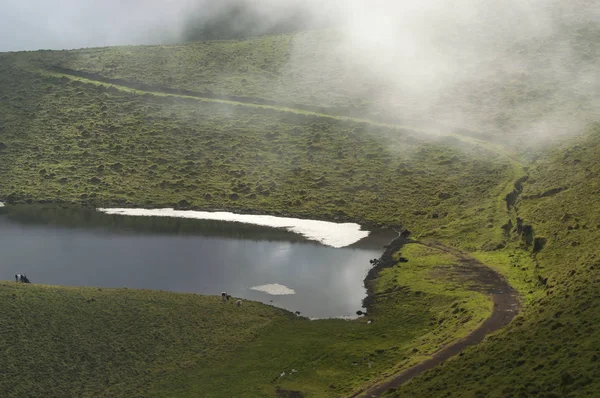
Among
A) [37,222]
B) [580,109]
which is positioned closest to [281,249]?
[37,222]

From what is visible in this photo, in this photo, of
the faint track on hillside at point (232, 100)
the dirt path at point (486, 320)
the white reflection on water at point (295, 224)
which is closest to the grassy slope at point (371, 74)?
the faint track on hillside at point (232, 100)

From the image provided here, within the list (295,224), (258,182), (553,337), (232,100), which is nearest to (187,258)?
(295,224)

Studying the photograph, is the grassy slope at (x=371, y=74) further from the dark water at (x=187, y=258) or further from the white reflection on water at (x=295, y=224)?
the dark water at (x=187, y=258)

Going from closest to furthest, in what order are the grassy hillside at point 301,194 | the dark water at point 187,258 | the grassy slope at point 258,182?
the grassy hillside at point 301,194
the grassy slope at point 258,182
the dark water at point 187,258

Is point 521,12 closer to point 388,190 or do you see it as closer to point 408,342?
point 388,190

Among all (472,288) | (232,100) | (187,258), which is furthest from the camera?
(232,100)

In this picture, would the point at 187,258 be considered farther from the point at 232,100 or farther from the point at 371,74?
the point at 371,74

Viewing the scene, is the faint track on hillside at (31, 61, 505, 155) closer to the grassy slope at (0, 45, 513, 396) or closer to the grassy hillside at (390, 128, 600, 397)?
the grassy slope at (0, 45, 513, 396)
